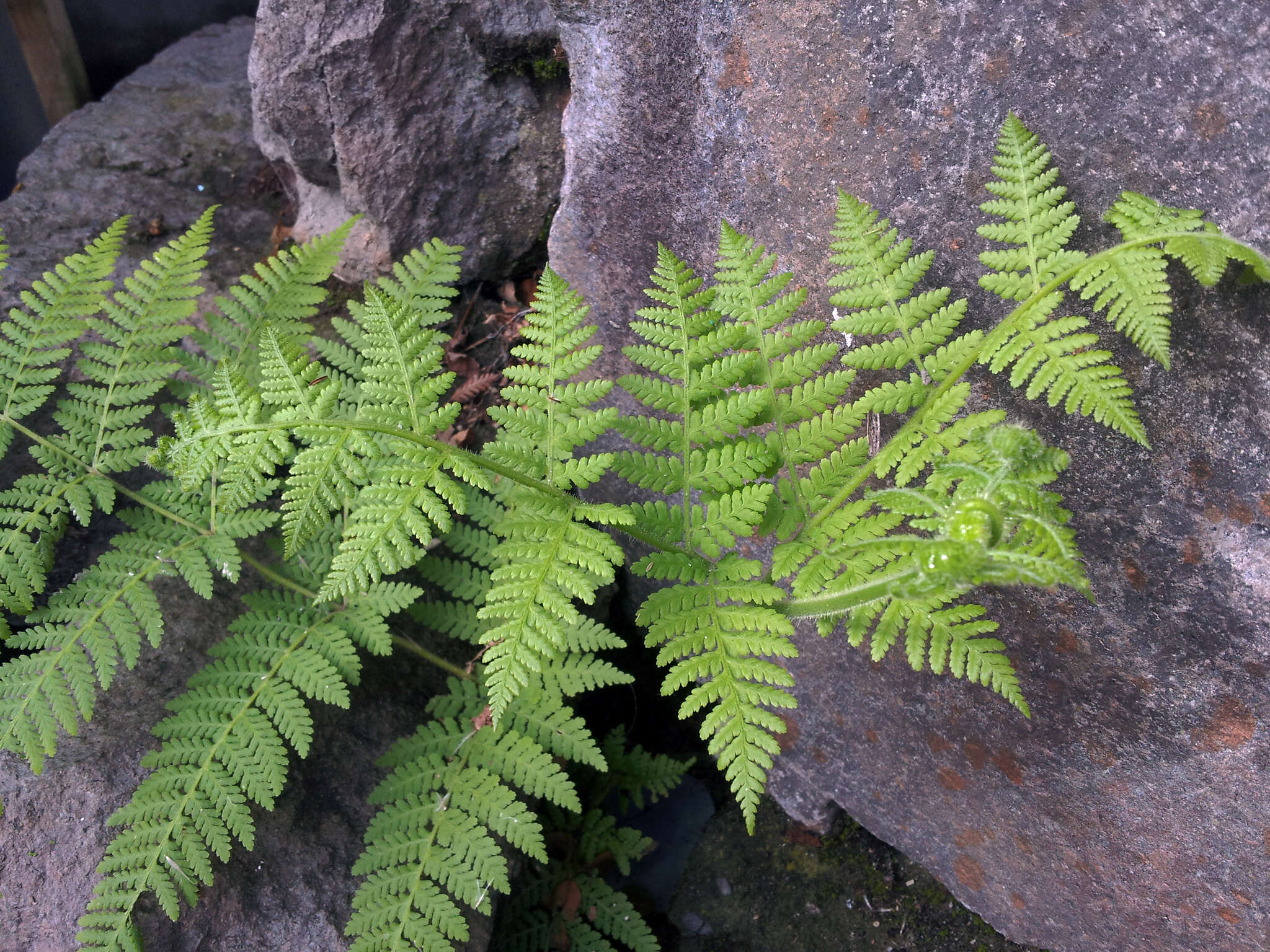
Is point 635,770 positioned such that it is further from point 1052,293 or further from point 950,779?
point 1052,293

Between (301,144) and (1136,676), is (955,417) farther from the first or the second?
(301,144)

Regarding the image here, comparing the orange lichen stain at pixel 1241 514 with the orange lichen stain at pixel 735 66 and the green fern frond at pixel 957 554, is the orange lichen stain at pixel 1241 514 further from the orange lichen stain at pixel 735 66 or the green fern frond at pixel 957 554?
the orange lichen stain at pixel 735 66

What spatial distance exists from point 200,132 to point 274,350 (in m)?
2.65

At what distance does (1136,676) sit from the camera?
2354 millimetres

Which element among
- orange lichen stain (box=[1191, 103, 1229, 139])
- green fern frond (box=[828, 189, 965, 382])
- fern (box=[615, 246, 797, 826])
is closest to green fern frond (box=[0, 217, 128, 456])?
fern (box=[615, 246, 797, 826])

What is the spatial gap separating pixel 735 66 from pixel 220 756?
260 cm

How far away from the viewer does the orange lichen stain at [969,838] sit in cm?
285

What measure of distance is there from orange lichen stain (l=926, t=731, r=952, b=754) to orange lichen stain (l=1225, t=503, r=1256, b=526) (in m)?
1.13

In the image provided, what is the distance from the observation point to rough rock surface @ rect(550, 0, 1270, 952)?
203 cm

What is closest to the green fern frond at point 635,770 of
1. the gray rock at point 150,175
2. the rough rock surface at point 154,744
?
the rough rock surface at point 154,744

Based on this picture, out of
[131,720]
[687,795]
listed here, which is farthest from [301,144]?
[687,795]

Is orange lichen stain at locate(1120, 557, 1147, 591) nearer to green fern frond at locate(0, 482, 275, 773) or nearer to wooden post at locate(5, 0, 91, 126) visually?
green fern frond at locate(0, 482, 275, 773)

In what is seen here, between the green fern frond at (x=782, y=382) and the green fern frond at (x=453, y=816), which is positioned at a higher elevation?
the green fern frond at (x=782, y=382)

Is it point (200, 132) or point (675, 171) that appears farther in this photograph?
point (200, 132)
